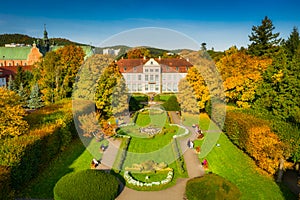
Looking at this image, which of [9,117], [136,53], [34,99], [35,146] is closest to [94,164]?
[35,146]

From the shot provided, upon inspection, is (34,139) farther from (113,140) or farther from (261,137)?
(261,137)

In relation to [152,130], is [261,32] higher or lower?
higher

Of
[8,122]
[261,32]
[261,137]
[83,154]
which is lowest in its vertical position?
[83,154]

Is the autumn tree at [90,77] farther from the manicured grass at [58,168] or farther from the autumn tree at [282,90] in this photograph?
the autumn tree at [282,90]

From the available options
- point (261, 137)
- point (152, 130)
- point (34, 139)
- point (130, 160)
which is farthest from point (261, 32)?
point (34, 139)

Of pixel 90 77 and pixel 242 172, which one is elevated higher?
pixel 90 77

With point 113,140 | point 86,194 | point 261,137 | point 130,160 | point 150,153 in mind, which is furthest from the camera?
point 113,140

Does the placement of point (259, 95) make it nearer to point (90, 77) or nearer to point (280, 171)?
point (280, 171)

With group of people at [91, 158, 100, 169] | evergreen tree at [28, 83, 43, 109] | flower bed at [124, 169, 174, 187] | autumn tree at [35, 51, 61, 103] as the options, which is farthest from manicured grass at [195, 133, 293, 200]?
evergreen tree at [28, 83, 43, 109]
